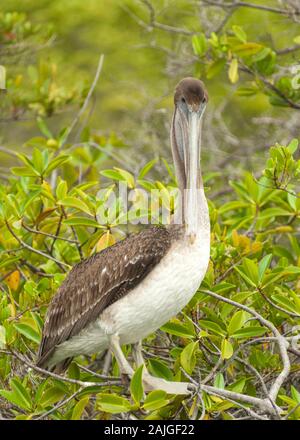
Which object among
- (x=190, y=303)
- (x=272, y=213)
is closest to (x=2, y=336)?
(x=190, y=303)

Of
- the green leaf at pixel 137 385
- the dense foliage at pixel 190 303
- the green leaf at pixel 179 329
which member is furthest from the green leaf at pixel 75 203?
the green leaf at pixel 137 385

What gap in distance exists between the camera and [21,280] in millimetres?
5512

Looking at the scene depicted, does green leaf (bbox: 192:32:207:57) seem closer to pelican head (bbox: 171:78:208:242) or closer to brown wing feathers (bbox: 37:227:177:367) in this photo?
pelican head (bbox: 171:78:208:242)

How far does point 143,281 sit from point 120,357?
1.24 feet

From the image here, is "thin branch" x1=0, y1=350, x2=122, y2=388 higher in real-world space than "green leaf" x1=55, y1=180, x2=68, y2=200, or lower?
lower

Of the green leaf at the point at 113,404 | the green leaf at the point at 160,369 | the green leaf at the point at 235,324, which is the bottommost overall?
the green leaf at the point at 160,369

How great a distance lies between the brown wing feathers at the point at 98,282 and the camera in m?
4.47

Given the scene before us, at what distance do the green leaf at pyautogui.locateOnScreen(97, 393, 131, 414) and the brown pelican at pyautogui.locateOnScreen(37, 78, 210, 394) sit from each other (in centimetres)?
31

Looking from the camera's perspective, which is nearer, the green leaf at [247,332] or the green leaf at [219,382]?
the green leaf at [219,382]

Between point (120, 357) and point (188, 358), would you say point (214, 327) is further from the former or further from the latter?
point (120, 357)

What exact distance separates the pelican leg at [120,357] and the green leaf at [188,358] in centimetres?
35

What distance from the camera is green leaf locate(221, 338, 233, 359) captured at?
4.07 m

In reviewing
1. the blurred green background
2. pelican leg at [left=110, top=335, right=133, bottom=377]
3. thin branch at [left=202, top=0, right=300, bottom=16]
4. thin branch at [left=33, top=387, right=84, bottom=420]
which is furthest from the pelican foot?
the blurred green background

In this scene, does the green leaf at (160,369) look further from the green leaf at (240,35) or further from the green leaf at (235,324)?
the green leaf at (240,35)
